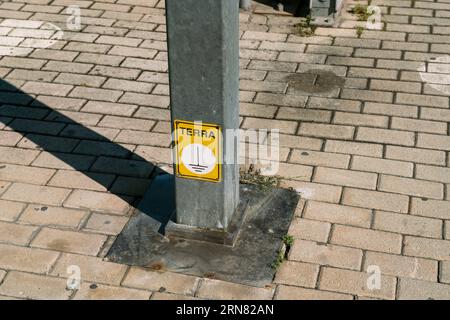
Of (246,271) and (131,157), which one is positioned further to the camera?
(131,157)

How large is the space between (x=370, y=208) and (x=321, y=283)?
86 cm

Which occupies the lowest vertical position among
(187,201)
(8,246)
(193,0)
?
(8,246)

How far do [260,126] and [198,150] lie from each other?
1654 mm

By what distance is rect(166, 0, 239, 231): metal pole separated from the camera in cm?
408

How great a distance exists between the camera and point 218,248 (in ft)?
15.3

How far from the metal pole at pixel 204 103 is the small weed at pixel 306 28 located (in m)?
3.12

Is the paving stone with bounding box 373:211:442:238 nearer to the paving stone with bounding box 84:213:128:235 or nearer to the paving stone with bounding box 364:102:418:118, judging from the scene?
the paving stone with bounding box 364:102:418:118

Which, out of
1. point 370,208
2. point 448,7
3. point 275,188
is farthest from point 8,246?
point 448,7

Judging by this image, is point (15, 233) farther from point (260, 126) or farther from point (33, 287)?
point (260, 126)

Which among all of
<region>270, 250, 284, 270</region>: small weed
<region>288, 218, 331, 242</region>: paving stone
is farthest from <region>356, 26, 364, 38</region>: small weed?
<region>270, 250, 284, 270</region>: small weed

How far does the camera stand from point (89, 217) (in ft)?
16.4

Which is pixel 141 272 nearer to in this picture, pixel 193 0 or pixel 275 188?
pixel 275 188

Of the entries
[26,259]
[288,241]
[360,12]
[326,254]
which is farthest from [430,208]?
[360,12]

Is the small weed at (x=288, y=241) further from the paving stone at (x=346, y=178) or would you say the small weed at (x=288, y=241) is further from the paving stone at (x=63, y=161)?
the paving stone at (x=63, y=161)
